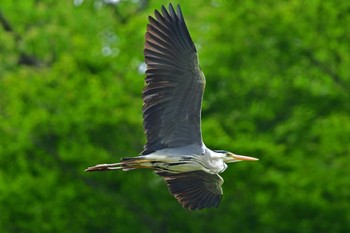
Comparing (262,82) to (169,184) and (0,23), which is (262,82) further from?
(169,184)

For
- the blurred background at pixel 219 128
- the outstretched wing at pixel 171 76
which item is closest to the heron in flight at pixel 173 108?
the outstretched wing at pixel 171 76

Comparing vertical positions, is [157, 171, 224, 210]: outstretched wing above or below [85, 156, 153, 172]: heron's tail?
below

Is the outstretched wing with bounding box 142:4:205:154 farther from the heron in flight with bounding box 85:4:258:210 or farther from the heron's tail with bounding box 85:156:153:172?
the heron's tail with bounding box 85:156:153:172

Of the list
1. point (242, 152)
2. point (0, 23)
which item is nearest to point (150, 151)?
point (242, 152)

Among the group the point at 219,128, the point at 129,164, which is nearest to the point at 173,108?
the point at 129,164

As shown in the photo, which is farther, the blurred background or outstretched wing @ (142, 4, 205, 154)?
the blurred background

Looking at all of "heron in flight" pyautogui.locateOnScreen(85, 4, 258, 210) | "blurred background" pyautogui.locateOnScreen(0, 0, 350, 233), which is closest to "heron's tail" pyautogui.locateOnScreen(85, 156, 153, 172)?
"heron in flight" pyautogui.locateOnScreen(85, 4, 258, 210)

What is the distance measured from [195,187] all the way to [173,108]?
0.94m

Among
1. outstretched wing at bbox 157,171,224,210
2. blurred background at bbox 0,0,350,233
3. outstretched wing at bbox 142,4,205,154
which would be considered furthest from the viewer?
blurred background at bbox 0,0,350,233

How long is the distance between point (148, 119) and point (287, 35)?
11588 millimetres

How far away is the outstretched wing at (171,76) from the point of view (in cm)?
1116

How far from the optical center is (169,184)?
1190 centimetres

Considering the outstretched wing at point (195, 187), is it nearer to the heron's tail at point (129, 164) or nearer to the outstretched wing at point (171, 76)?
the heron's tail at point (129, 164)

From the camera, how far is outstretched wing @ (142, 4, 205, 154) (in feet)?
36.6
